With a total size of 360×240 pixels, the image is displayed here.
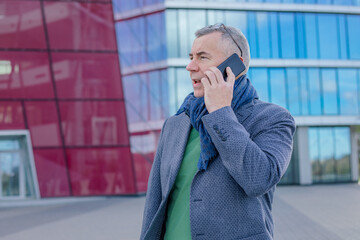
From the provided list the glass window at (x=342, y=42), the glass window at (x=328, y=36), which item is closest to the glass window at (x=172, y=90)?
the glass window at (x=328, y=36)

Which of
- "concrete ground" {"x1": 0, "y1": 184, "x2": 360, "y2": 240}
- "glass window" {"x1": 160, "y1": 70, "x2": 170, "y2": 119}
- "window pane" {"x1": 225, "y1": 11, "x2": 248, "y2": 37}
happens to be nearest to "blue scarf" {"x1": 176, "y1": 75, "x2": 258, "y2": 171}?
"concrete ground" {"x1": 0, "y1": 184, "x2": 360, "y2": 240}

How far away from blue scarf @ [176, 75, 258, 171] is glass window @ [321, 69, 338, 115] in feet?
74.4

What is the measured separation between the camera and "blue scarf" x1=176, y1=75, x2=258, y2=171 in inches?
64.7

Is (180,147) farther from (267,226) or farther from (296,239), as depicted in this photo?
(296,239)

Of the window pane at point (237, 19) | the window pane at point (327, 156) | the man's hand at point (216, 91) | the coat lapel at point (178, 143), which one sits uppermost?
the window pane at point (237, 19)

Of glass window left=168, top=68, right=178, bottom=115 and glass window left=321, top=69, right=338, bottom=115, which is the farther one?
glass window left=321, top=69, right=338, bottom=115

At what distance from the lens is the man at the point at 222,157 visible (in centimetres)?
153

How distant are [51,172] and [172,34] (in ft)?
33.5

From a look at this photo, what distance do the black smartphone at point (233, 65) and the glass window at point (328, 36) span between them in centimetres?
2326

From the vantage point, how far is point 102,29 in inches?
624

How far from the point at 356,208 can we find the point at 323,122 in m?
10.9

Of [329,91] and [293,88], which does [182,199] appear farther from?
[329,91]

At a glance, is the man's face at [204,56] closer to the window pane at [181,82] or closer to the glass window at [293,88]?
the window pane at [181,82]

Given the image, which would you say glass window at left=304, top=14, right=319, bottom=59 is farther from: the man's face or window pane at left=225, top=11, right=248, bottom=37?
the man's face
